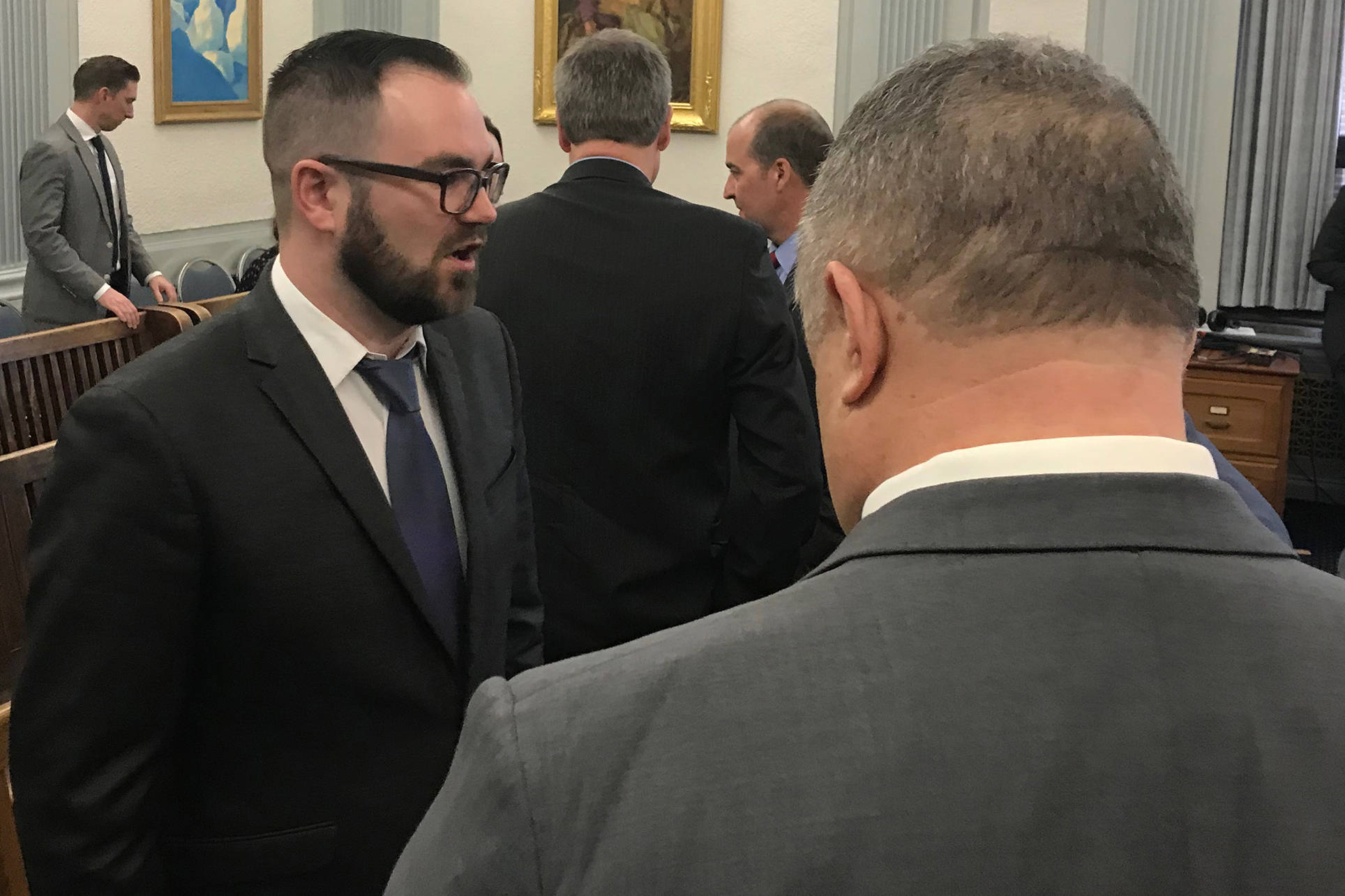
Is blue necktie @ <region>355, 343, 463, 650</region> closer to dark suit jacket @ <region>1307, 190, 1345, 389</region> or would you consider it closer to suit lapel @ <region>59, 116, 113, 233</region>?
suit lapel @ <region>59, 116, 113, 233</region>

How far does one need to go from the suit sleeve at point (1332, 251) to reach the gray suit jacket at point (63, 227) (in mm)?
5818

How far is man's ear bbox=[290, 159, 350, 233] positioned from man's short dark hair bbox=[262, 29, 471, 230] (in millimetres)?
24

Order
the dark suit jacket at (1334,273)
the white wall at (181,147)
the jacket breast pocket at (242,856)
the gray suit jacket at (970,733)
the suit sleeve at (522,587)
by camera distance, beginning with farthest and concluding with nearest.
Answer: the white wall at (181,147) → the dark suit jacket at (1334,273) → the suit sleeve at (522,587) → the jacket breast pocket at (242,856) → the gray suit jacket at (970,733)

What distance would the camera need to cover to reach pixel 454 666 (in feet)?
5.70

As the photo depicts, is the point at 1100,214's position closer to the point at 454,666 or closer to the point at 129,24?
the point at 454,666

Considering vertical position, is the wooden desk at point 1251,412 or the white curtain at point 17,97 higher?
the white curtain at point 17,97

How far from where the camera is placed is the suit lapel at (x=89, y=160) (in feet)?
19.7

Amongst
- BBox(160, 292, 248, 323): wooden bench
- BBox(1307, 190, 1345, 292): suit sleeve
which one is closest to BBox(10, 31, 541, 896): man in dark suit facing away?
BBox(160, 292, 248, 323): wooden bench

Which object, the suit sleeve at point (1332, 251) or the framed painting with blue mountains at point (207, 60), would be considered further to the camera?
the framed painting with blue mountains at point (207, 60)

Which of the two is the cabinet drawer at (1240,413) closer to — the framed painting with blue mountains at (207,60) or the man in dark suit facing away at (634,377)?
the man in dark suit facing away at (634,377)

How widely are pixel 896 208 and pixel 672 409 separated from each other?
1.88m

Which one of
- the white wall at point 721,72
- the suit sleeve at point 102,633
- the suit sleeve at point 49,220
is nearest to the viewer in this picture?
the suit sleeve at point 102,633

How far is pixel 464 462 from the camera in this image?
1846mm

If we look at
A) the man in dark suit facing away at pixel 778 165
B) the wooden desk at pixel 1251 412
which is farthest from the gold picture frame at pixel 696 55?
the man in dark suit facing away at pixel 778 165
